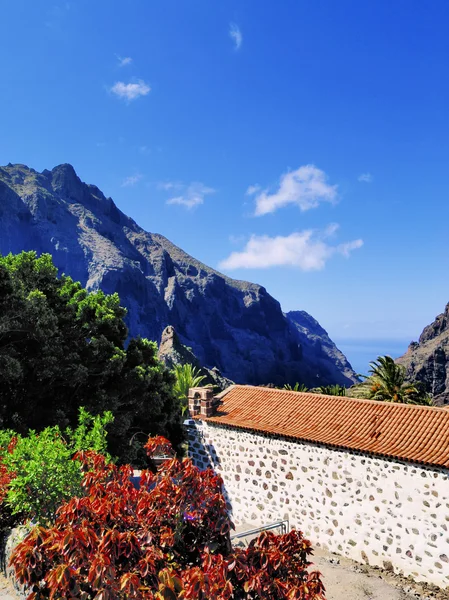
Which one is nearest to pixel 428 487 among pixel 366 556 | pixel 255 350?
pixel 366 556

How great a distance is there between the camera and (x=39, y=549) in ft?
15.8

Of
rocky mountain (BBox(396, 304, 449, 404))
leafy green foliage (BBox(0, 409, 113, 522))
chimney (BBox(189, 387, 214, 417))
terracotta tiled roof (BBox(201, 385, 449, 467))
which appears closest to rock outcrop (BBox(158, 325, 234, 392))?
rocky mountain (BBox(396, 304, 449, 404))

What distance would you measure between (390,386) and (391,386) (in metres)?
0.06

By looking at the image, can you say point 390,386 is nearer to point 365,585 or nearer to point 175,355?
point 365,585

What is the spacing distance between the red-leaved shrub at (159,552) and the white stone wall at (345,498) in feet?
27.2

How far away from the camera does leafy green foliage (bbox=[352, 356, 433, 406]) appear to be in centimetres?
2902

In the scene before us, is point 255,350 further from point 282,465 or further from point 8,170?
point 282,465

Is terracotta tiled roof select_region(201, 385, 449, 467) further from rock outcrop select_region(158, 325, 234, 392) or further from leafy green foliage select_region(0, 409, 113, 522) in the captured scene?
rock outcrop select_region(158, 325, 234, 392)

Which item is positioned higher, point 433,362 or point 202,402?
point 433,362

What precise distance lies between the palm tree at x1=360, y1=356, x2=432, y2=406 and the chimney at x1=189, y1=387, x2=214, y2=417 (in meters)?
14.9

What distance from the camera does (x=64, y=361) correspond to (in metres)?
19.8

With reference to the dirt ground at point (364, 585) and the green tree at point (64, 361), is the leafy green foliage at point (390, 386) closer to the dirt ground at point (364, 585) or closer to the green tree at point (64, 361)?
the green tree at point (64, 361)

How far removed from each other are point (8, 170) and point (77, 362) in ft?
576

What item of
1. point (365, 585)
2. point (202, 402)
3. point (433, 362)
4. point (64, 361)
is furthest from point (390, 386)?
point (433, 362)
